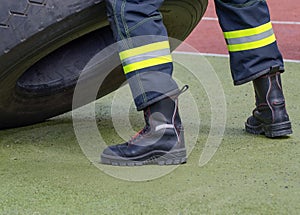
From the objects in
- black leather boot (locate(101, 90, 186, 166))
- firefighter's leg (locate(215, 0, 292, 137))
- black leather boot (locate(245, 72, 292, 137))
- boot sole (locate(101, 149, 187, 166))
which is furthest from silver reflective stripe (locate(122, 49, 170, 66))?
black leather boot (locate(245, 72, 292, 137))

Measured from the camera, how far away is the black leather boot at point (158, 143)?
10.00 feet

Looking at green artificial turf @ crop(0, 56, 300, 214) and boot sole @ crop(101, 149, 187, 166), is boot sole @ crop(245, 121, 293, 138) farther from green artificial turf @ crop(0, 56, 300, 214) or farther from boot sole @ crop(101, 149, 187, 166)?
boot sole @ crop(101, 149, 187, 166)

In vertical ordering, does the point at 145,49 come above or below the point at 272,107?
above

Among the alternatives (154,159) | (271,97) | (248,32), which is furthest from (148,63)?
(271,97)

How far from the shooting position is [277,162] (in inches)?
119

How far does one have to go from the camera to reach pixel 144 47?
3014 mm

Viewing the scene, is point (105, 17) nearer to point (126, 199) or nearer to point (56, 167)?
point (56, 167)

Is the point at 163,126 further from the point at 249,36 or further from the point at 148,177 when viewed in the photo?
the point at 249,36

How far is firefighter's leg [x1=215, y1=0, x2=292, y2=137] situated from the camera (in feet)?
11.0

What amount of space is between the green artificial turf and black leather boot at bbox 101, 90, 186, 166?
5 cm

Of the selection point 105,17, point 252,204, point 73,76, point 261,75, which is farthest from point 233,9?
point 252,204

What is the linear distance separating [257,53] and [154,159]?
28.0 inches

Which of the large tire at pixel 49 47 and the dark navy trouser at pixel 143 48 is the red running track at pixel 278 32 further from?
the dark navy trouser at pixel 143 48

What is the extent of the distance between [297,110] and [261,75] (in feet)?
2.00
